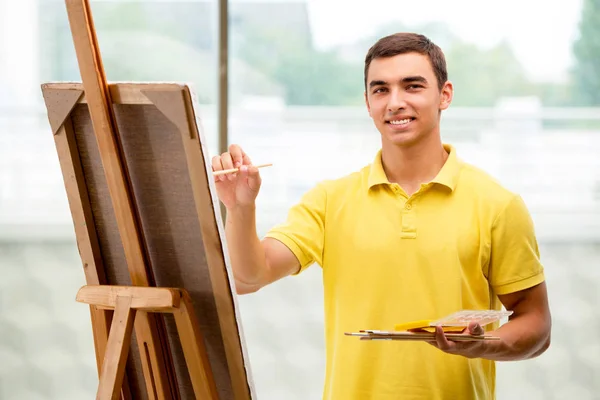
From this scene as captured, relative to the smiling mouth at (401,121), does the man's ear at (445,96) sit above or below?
above

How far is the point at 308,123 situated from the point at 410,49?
1.30 m

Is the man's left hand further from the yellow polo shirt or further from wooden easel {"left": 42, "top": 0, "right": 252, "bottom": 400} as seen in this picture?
wooden easel {"left": 42, "top": 0, "right": 252, "bottom": 400}

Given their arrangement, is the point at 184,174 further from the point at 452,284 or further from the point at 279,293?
the point at 279,293

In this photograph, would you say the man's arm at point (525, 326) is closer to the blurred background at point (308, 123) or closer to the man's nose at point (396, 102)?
the man's nose at point (396, 102)

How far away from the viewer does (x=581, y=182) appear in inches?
125

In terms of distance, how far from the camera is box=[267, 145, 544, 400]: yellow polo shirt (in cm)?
185

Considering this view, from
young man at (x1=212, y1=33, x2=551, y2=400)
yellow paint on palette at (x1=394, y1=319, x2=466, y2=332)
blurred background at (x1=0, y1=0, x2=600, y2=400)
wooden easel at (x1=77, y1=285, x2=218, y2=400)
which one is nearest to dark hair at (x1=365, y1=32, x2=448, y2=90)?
young man at (x1=212, y1=33, x2=551, y2=400)

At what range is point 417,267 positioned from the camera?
1.87m

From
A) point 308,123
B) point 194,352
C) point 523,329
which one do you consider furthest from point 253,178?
point 308,123

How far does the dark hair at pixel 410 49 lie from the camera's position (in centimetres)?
192

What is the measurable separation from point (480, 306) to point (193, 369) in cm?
65

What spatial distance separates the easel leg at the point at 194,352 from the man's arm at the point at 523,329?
522mm

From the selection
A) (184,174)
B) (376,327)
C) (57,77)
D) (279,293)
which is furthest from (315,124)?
(184,174)

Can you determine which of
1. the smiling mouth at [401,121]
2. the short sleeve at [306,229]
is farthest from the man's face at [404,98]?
the short sleeve at [306,229]
